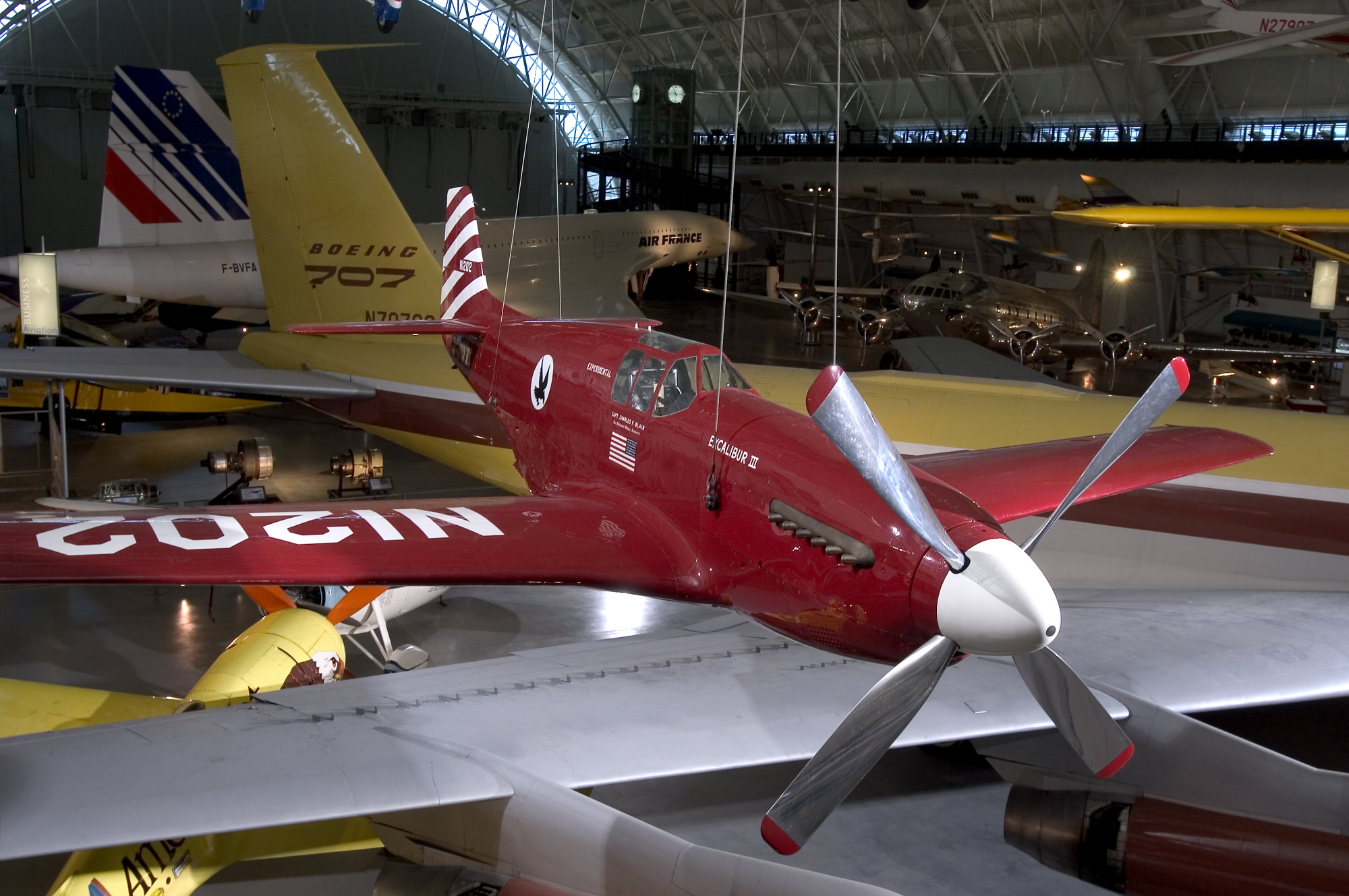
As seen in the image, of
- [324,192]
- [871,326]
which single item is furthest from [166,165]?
[871,326]

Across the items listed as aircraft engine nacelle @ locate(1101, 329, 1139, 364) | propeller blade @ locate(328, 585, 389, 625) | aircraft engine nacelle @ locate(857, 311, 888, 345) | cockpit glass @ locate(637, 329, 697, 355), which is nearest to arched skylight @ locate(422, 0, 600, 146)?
aircraft engine nacelle @ locate(857, 311, 888, 345)

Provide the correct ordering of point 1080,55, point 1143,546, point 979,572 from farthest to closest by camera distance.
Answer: point 1080,55
point 1143,546
point 979,572

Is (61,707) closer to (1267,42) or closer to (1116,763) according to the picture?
(1116,763)

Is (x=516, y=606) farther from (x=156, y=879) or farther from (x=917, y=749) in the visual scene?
(x=156, y=879)

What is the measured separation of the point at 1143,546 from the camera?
9.19m

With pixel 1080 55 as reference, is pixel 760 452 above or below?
below

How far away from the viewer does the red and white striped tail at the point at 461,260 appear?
10.2 meters

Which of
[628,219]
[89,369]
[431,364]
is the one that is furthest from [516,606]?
[628,219]

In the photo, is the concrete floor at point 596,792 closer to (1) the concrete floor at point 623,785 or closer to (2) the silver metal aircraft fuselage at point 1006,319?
(1) the concrete floor at point 623,785

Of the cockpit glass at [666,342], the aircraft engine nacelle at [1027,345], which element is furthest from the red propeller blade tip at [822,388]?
the aircraft engine nacelle at [1027,345]

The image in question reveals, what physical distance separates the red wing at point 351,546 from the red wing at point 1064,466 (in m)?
2.24

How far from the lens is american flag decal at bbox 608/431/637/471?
7.27m

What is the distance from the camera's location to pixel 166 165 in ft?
66.5

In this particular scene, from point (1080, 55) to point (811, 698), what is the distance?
89.1ft
